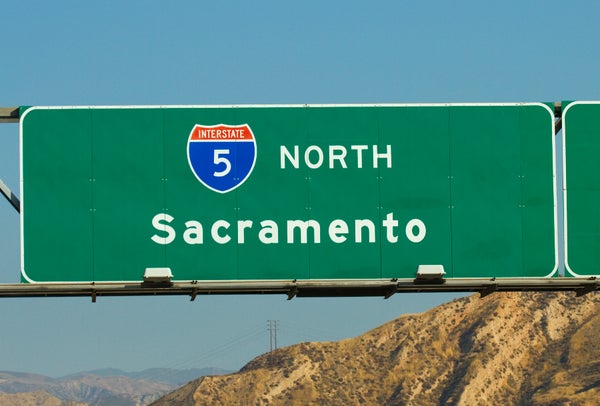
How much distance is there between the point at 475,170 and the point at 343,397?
433 ft

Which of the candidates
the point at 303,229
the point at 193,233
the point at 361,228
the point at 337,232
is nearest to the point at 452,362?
the point at 361,228

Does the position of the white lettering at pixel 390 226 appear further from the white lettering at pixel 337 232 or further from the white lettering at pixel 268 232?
the white lettering at pixel 337 232

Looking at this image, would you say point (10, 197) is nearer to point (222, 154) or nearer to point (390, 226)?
point (222, 154)

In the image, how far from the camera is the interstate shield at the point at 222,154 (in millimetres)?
26156

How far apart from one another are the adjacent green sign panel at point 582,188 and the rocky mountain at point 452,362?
115 metres

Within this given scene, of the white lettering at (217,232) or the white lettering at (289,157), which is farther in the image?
the white lettering at (289,157)

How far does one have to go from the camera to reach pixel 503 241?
2631 centimetres

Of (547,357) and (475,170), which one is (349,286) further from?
(547,357)

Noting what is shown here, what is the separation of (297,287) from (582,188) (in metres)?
5.84

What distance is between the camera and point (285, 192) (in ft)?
85.9

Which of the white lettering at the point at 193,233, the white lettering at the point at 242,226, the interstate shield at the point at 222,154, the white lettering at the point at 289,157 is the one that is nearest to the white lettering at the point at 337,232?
the white lettering at the point at 289,157

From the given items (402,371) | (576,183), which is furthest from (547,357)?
(576,183)

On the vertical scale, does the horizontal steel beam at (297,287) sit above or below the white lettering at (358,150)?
below

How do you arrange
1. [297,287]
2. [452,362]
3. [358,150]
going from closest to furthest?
[297,287] < [358,150] < [452,362]
